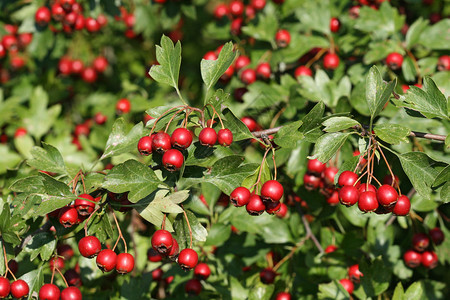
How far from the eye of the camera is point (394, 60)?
2.17 m

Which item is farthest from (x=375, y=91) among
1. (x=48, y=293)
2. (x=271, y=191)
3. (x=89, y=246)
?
(x=48, y=293)

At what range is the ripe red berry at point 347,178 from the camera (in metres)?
1.39

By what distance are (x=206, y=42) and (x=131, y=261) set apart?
3051 millimetres

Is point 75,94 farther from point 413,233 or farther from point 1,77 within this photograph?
point 413,233

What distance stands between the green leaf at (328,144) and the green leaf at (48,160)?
2.74 ft

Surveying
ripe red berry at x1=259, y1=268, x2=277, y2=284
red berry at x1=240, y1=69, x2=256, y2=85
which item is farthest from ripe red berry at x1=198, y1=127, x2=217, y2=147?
red berry at x1=240, y1=69, x2=256, y2=85

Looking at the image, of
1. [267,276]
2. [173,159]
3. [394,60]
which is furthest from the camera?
[394,60]

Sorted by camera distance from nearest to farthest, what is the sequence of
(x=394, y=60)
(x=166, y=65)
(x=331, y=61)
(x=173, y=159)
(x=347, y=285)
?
(x=173, y=159) → (x=166, y=65) → (x=347, y=285) → (x=394, y=60) → (x=331, y=61)

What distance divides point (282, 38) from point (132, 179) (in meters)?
1.42

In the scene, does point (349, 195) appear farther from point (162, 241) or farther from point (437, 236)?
point (437, 236)

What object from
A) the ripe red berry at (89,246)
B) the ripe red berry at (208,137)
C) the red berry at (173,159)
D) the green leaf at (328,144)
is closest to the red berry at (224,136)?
the ripe red berry at (208,137)

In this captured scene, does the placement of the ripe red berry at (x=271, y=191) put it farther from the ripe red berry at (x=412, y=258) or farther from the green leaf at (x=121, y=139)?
the ripe red berry at (x=412, y=258)

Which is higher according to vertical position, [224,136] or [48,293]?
[224,136]

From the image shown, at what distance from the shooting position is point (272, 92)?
7.35 ft
